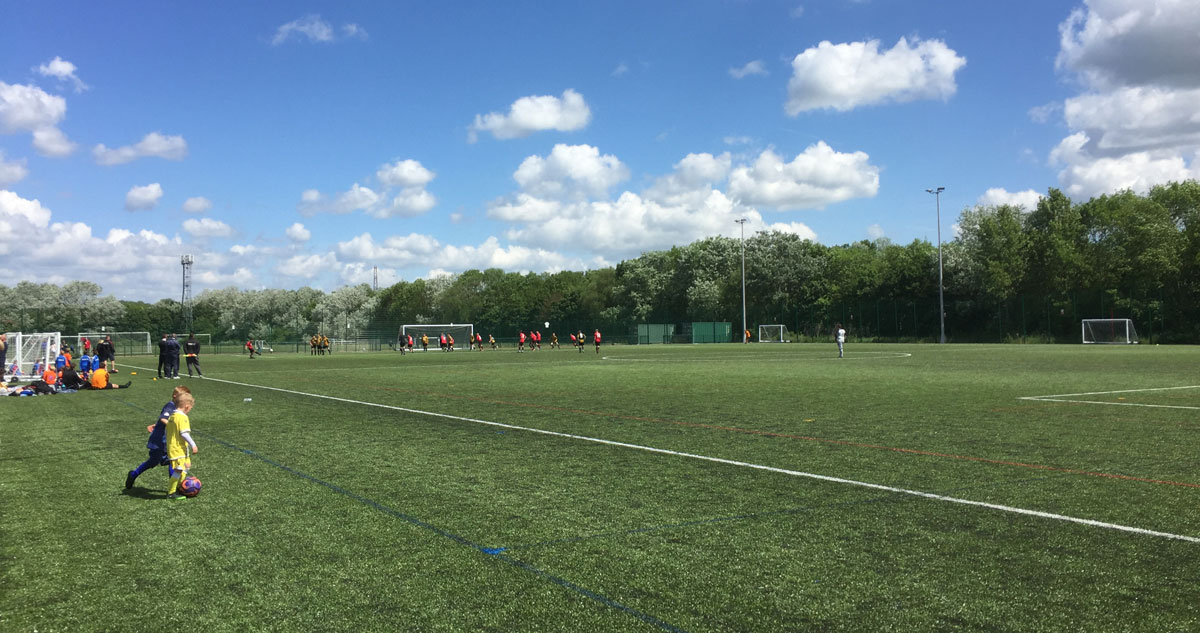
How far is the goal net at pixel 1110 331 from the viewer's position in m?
57.0

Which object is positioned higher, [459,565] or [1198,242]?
[1198,242]

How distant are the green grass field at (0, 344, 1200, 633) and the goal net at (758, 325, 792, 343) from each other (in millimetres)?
68079

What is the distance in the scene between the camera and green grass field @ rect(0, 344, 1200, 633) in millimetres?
4438

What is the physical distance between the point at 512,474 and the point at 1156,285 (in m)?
64.8

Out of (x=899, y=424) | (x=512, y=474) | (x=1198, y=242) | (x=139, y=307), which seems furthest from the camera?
(x=139, y=307)

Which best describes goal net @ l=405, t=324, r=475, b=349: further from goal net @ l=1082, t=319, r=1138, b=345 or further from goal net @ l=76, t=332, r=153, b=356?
goal net @ l=1082, t=319, r=1138, b=345

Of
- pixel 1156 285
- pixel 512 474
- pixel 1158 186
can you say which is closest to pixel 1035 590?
pixel 512 474

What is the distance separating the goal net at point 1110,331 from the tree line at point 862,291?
140cm

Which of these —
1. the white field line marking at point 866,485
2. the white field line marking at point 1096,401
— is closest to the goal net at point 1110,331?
the white field line marking at point 1096,401

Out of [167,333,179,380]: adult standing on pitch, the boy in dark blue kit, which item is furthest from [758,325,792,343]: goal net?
the boy in dark blue kit

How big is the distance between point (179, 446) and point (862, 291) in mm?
78641

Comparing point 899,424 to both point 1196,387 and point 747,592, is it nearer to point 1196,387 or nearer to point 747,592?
point 747,592

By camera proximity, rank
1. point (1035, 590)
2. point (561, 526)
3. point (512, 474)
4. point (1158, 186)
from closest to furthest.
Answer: point (1035, 590), point (561, 526), point (512, 474), point (1158, 186)

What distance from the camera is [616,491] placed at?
756 cm
